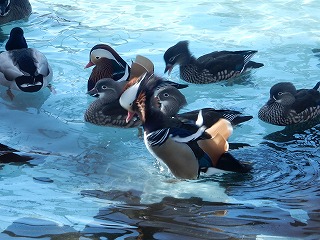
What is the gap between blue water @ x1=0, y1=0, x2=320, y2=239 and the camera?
14.6 ft

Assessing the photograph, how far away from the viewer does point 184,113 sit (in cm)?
592

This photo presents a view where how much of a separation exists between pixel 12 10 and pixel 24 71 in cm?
274

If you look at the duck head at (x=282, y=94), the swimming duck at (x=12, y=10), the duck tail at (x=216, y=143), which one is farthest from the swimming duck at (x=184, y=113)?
the swimming duck at (x=12, y=10)

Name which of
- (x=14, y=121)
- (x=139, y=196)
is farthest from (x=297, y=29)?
(x=139, y=196)

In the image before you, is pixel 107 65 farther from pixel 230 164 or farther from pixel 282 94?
pixel 230 164

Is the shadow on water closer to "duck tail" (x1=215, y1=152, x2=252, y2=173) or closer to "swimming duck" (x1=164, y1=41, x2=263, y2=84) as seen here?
"duck tail" (x1=215, y1=152, x2=252, y2=173)

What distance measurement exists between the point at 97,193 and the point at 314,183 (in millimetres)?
1546

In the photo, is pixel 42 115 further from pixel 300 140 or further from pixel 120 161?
pixel 300 140

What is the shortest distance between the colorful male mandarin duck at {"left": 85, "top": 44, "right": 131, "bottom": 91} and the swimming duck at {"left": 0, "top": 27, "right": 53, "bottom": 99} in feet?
1.54

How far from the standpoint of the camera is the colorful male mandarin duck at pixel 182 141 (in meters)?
5.32

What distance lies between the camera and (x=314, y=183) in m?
5.10

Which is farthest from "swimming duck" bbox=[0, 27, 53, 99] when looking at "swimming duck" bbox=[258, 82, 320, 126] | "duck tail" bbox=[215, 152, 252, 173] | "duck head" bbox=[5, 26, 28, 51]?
"duck tail" bbox=[215, 152, 252, 173]

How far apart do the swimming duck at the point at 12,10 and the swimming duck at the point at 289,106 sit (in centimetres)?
433

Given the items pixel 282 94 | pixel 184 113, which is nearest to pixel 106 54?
pixel 184 113
